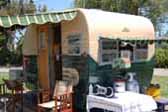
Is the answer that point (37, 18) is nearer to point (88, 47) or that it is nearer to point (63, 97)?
point (88, 47)

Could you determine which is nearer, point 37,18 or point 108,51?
point 37,18

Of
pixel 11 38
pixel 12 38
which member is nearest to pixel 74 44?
pixel 11 38

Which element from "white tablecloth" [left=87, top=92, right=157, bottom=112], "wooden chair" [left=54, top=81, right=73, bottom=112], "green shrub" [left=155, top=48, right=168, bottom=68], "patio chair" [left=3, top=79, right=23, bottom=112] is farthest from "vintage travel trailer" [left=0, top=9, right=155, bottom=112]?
"green shrub" [left=155, top=48, right=168, bottom=68]

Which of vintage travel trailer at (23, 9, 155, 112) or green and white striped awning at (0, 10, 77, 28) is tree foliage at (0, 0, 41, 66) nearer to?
vintage travel trailer at (23, 9, 155, 112)

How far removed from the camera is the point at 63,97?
8.68m

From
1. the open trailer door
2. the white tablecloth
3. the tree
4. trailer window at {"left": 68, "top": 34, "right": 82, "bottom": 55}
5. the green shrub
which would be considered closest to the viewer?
the white tablecloth

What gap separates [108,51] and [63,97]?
70.5 inches

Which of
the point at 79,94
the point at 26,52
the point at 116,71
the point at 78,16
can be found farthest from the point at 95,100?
the point at 26,52

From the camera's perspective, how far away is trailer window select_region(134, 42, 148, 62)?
10536 millimetres

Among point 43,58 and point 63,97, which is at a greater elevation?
point 43,58

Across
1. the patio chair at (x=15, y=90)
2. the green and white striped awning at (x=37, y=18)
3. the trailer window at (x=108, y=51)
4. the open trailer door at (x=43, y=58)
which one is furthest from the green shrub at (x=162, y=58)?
the green and white striped awning at (x=37, y=18)

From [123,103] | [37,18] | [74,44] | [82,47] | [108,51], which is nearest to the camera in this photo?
[123,103]

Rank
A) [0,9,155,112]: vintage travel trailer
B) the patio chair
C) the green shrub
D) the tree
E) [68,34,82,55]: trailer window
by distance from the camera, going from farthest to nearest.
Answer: the tree → the green shrub → the patio chair → [68,34,82,55]: trailer window → [0,9,155,112]: vintage travel trailer

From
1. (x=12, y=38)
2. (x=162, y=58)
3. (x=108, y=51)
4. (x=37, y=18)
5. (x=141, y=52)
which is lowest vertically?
(x=162, y=58)
